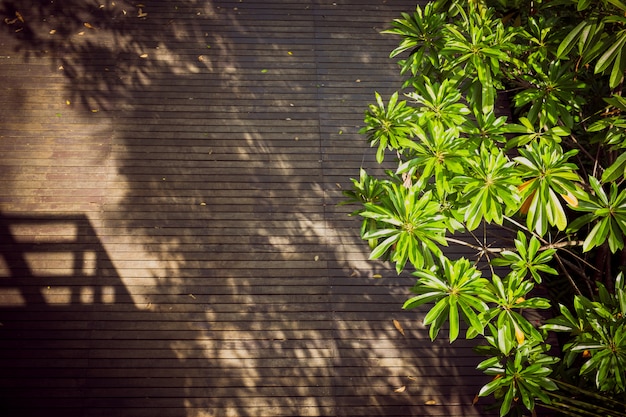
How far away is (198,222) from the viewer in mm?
4391

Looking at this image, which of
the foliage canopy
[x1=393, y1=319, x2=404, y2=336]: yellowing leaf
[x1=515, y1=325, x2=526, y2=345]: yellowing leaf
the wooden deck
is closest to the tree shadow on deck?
the wooden deck

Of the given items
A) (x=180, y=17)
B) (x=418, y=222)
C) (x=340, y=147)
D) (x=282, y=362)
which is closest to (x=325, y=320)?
(x=282, y=362)

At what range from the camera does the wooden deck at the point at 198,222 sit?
378 centimetres

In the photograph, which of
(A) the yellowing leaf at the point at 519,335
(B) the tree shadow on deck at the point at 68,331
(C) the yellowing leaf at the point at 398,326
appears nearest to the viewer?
(A) the yellowing leaf at the point at 519,335

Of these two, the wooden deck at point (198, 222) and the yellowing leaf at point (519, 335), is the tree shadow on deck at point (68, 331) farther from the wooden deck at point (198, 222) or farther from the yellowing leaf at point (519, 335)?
the yellowing leaf at point (519, 335)

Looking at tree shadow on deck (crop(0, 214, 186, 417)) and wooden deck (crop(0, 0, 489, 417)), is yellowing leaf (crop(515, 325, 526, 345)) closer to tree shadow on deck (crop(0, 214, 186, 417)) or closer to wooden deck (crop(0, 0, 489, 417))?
wooden deck (crop(0, 0, 489, 417))

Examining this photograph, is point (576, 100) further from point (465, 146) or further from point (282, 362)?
point (282, 362)

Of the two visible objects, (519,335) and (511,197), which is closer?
(511,197)

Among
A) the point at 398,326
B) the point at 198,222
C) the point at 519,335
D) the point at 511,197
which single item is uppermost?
the point at 511,197

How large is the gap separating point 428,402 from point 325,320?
982 millimetres

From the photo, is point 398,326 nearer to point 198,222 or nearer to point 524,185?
point 198,222

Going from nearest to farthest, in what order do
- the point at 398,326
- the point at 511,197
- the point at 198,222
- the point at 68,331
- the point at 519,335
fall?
the point at 511,197 < the point at 519,335 < the point at 68,331 < the point at 398,326 < the point at 198,222

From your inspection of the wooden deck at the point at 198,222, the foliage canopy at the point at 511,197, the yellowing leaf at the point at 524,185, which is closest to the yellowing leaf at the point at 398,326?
the wooden deck at the point at 198,222

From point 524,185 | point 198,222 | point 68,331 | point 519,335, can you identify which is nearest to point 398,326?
point 519,335
